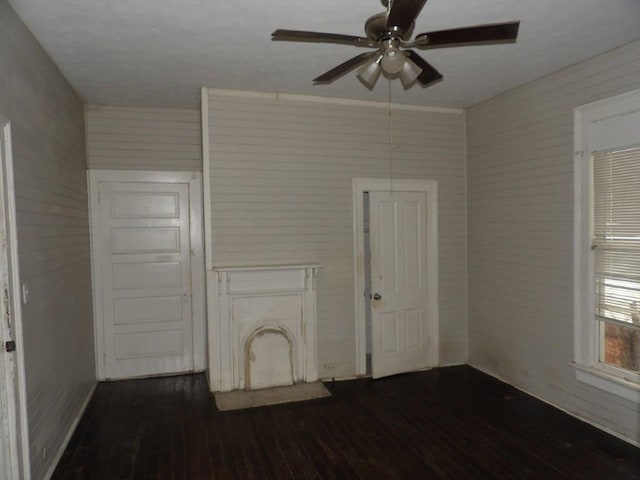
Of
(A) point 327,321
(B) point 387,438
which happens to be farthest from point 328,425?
(A) point 327,321

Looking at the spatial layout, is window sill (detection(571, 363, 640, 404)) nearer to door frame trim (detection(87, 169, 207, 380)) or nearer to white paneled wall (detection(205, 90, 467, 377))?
white paneled wall (detection(205, 90, 467, 377))

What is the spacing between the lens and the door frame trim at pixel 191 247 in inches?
179

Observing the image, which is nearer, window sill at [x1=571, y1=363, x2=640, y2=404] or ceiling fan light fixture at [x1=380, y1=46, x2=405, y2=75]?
ceiling fan light fixture at [x1=380, y1=46, x2=405, y2=75]

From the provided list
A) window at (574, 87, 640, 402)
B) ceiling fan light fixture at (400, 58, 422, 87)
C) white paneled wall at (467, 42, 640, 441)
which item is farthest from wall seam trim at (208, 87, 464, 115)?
ceiling fan light fixture at (400, 58, 422, 87)

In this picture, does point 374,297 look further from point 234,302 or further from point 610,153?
point 610,153

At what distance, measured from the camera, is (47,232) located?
306 centimetres

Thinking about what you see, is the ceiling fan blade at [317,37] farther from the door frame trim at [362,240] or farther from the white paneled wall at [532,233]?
the door frame trim at [362,240]

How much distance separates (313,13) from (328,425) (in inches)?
121

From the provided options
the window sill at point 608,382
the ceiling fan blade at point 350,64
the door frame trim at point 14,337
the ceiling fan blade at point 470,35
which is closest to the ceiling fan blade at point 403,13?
the ceiling fan blade at point 470,35

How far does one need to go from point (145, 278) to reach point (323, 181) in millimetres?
2222

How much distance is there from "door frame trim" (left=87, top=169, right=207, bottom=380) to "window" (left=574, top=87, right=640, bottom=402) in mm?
3726

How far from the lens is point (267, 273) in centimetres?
424

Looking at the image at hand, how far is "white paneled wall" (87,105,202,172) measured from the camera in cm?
455

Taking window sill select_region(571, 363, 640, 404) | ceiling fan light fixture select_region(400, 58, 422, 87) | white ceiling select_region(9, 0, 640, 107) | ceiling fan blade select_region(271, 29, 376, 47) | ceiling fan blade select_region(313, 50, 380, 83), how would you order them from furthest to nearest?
window sill select_region(571, 363, 640, 404) < white ceiling select_region(9, 0, 640, 107) < ceiling fan light fixture select_region(400, 58, 422, 87) < ceiling fan blade select_region(313, 50, 380, 83) < ceiling fan blade select_region(271, 29, 376, 47)
